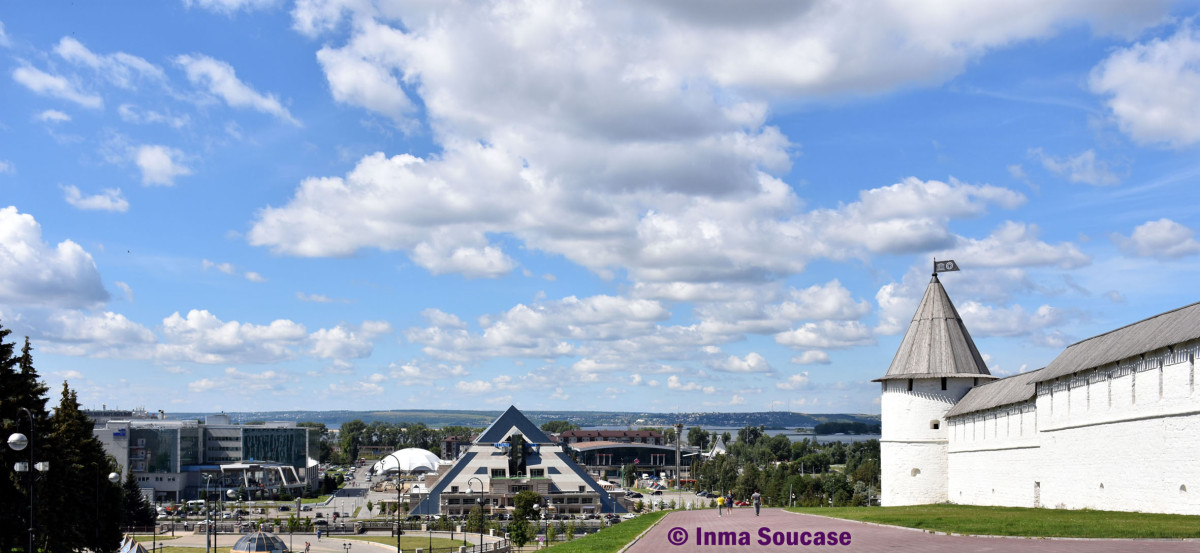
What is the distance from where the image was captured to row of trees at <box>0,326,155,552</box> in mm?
30469

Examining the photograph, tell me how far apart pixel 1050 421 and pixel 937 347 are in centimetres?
1300

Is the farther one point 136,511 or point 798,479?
point 798,479

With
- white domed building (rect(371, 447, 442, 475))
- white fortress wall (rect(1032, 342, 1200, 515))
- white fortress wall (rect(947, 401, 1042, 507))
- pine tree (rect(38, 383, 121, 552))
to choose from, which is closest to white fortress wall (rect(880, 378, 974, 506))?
white fortress wall (rect(947, 401, 1042, 507))

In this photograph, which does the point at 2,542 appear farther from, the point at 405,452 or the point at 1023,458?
the point at 405,452

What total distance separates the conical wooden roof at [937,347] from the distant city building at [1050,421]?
6 centimetres

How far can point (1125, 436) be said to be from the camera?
28.0m

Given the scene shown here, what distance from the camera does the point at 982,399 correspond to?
1625 inches

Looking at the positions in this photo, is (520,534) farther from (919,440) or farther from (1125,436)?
(1125,436)

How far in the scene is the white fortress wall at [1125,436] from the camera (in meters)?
24.9

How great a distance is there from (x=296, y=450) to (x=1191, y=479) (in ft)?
451

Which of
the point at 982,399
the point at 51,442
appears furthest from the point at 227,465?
the point at 982,399

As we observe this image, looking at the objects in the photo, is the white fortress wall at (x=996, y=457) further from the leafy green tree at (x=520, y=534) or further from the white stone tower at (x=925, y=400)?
the leafy green tree at (x=520, y=534)

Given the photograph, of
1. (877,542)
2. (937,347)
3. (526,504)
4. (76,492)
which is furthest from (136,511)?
(877,542)

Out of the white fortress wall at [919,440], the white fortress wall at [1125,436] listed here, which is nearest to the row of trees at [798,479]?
the white fortress wall at [919,440]
